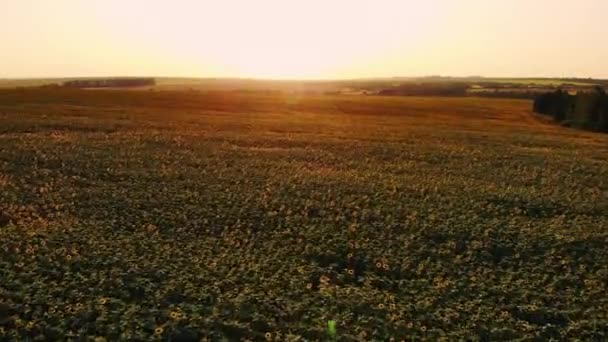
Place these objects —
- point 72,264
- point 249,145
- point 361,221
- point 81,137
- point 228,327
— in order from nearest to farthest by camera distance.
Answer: point 228,327 < point 72,264 < point 361,221 < point 81,137 < point 249,145

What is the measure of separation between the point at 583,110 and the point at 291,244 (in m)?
71.0

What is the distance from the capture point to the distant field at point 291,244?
47.1ft

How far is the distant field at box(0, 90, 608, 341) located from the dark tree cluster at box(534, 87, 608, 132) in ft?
137

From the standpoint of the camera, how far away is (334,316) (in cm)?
1469

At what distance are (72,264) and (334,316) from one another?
739 cm

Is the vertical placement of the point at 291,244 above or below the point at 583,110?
below

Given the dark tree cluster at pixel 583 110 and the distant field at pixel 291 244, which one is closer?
the distant field at pixel 291 244

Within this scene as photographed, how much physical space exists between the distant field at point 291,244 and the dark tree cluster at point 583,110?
4164 centimetres

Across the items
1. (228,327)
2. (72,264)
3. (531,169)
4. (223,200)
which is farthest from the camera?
(531,169)

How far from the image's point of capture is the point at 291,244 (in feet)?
65.8

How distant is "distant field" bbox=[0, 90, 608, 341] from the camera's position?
565 inches

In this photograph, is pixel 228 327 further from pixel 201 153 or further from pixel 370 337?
pixel 201 153

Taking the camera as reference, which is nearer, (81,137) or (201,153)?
(201,153)

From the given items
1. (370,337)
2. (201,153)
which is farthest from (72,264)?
(201,153)
